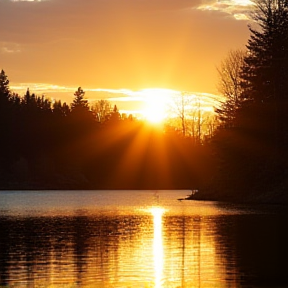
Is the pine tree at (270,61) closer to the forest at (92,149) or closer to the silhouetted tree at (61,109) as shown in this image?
the forest at (92,149)

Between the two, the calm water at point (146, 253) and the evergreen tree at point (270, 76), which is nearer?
the calm water at point (146, 253)

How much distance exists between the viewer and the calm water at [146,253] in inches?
941

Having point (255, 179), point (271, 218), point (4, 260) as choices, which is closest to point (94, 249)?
point (4, 260)

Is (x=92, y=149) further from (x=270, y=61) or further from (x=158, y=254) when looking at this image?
(x=158, y=254)

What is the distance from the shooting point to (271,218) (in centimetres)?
5003

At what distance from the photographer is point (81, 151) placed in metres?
170

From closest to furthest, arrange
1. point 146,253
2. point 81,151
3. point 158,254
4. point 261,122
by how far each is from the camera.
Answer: point 158,254 < point 146,253 < point 261,122 < point 81,151

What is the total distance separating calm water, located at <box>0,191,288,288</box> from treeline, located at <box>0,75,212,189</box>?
11002 cm

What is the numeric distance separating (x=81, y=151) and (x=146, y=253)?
139m

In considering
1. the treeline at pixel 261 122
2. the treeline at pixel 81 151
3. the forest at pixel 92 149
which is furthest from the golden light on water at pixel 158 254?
the treeline at pixel 81 151

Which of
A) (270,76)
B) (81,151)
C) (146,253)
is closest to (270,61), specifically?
(270,76)

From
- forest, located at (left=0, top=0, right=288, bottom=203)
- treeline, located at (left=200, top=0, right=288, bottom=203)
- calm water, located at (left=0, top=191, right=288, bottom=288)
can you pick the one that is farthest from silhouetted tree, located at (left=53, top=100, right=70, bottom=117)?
calm water, located at (left=0, top=191, right=288, bottom=288)

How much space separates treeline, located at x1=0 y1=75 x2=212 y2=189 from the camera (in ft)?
525

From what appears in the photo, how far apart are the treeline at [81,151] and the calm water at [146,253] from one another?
361 feet
